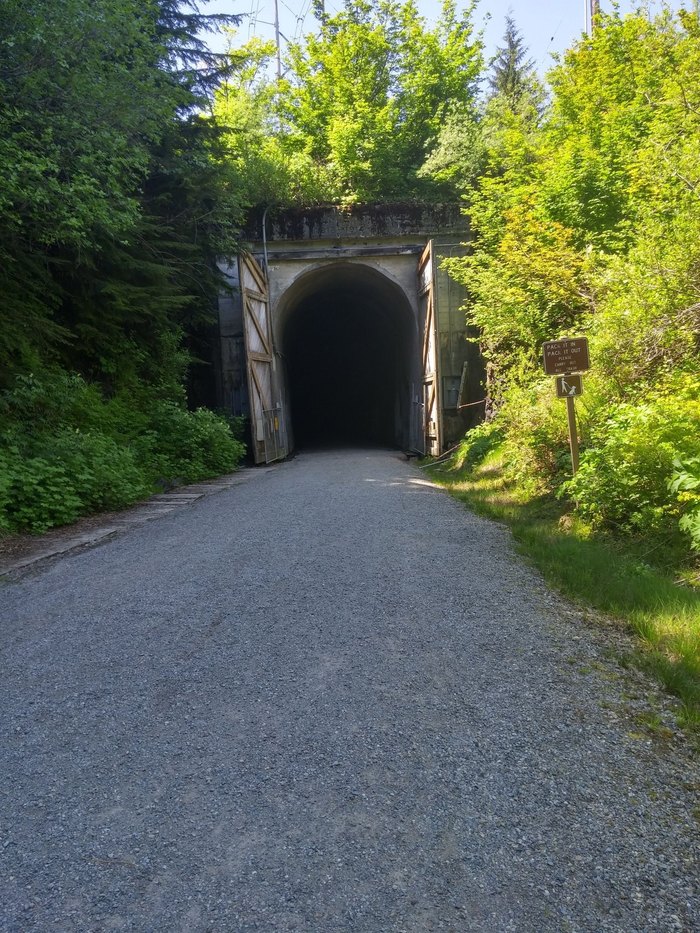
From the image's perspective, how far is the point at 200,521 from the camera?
7238 mm

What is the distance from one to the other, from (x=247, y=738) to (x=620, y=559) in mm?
3449

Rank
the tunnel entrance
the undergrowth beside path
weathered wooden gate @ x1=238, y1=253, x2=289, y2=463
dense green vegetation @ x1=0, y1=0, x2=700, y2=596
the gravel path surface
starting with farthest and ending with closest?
the tunnel entrance
weathered wooden gate @ x1=238, y1=253, x2=289, y2=463
dense green vegetation @ x1=0, y1=0, x2=700, y2=596
the undergrowth beside path
the gravel path surface

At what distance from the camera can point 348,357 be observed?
3077 cm

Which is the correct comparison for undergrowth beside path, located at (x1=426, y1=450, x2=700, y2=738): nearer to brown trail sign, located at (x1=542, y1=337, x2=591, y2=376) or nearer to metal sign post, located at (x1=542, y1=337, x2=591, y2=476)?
metal sign post, located at (x1=542, y1=337, x2=591, y2=476)

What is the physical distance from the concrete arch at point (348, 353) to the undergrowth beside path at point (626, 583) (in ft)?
35.4

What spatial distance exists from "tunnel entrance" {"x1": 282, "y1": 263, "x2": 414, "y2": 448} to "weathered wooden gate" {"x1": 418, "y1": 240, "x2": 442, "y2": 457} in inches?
43.5

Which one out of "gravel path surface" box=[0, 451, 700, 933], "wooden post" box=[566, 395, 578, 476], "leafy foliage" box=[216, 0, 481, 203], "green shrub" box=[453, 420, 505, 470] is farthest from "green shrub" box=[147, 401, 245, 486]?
"leafy foliage" box=[216, 0, 481, 203]

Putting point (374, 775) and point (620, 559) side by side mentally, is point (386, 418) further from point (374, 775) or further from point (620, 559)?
point (374, 775)

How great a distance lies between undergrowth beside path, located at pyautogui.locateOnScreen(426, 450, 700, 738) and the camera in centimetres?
313

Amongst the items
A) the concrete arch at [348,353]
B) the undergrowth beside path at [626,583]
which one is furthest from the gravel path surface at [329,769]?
the concrete arch at [348,353]

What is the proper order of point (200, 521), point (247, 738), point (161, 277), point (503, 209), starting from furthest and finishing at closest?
1. point (503, 209)
2. point (161, 277)
3. point (200, 521)
4. point (247, 738)

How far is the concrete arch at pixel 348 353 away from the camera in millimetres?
17609

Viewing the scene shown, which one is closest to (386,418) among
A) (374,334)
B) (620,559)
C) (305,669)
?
(374,334)

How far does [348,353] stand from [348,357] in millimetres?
368
